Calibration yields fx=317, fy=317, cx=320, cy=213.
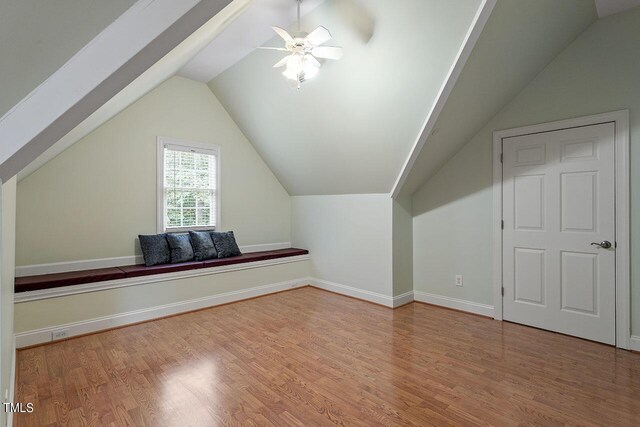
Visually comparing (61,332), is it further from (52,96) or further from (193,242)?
(52,96)

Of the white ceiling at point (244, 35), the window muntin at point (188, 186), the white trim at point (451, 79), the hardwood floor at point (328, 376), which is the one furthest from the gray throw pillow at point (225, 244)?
the white trim at point (451, 79)

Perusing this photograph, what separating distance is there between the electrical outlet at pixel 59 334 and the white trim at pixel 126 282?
1.09 feet

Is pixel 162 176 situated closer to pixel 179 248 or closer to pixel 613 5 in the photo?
pixel 179 248

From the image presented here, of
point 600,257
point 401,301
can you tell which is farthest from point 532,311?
point 401,301

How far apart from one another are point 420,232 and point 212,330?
279 centimetres

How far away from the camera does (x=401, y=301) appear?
407 centimetres

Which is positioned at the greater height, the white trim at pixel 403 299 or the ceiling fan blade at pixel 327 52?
the ceiling fan blade at pixel 327 52

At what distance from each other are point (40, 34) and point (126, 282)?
10.4ft

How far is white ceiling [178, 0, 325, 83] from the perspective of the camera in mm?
2777

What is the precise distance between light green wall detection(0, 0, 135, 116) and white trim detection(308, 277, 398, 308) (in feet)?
12.4

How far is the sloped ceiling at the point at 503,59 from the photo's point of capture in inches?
95.7

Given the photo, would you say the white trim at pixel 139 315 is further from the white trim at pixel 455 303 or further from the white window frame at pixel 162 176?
the white trim at pixel 455 303

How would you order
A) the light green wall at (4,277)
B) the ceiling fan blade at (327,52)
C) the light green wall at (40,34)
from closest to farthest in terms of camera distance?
the light green wall at (40,34) → the light green wall at (4,277) → the ceiling fan blade at (327,52)

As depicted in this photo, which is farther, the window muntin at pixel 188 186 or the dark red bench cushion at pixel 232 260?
the window muntin at pixel 188 186
